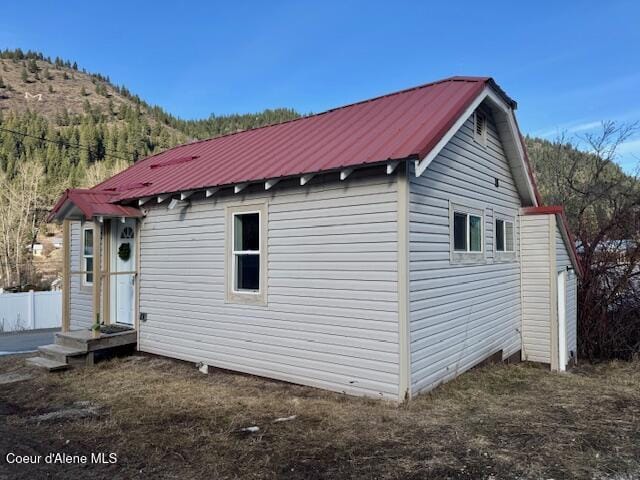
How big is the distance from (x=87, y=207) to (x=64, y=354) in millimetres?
2709

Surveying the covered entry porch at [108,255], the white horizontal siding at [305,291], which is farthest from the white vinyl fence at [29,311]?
the white horizontal siding at [305,291]

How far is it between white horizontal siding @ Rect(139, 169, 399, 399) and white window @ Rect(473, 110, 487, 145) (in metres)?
3.23

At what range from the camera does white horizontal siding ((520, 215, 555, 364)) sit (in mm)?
9820

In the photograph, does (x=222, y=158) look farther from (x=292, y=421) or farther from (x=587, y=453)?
(x=587, y=453)

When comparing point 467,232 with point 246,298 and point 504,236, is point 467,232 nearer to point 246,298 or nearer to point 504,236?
point 504,236

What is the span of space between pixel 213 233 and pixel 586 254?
10407 mm

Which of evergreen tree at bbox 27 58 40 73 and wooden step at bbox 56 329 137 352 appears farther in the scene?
evergreen tree at bbox 27 58 40 73

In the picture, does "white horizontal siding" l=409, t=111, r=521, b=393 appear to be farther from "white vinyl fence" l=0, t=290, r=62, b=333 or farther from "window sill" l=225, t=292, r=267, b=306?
"white vinyl fence" l=0, t=290, r=62, b=333

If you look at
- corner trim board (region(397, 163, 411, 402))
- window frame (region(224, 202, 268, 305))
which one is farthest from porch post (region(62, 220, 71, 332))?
corner trim board (region(397, 163, 411, 402))

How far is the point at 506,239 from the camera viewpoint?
9.88 m

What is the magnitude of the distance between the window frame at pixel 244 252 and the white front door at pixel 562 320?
21.2 feet

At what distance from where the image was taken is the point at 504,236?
32.0 feet

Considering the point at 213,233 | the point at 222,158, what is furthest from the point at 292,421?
the point at 222,158

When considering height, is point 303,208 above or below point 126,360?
above
